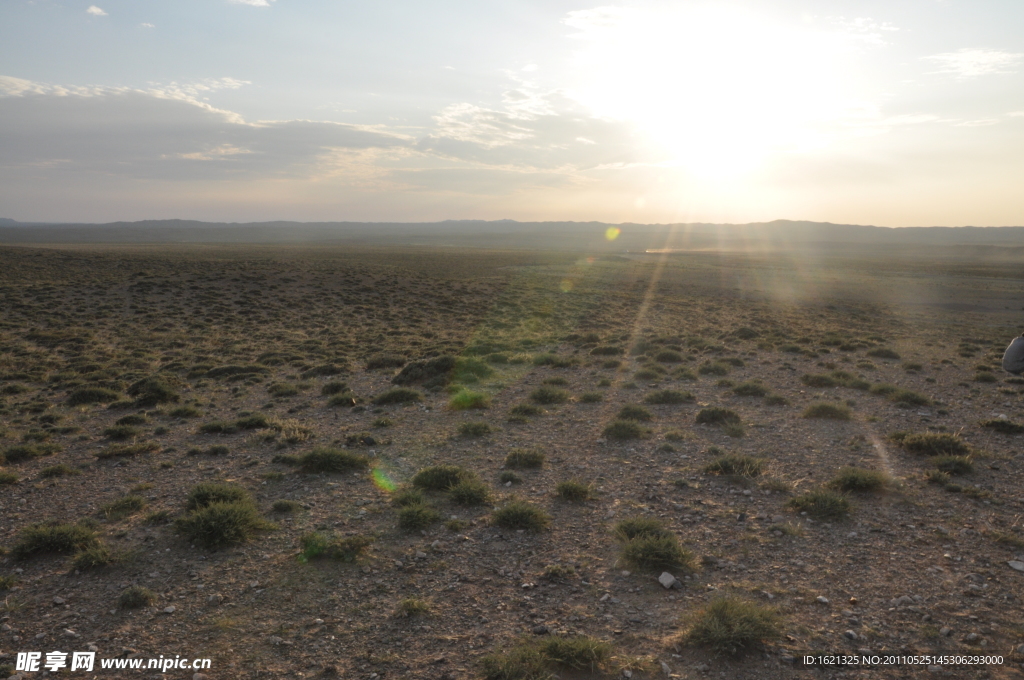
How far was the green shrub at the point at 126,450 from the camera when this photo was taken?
11258 millimetres

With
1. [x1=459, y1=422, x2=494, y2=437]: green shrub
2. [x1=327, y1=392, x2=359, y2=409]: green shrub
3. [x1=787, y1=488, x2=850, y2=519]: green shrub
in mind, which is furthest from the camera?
Result: [x1=327, y1=392, x2=359, y2=409]: green shrub

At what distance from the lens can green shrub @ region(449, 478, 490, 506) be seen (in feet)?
29.8

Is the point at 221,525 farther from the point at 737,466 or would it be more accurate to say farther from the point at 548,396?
the point at 548,396

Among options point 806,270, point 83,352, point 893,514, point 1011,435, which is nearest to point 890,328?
point 1011,435

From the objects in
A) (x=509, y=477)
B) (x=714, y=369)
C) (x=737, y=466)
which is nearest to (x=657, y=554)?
(x=509, y=477)

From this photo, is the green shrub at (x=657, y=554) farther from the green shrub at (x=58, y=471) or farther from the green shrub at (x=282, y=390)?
the green shrub at (x=282, y=390)

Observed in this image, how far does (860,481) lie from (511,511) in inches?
237

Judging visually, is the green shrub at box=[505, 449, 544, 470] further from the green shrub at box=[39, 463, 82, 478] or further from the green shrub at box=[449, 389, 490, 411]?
the green shrub at box=[39, 463, 82, 478]

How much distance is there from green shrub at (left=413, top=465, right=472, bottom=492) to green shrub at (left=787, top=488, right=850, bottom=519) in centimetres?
555

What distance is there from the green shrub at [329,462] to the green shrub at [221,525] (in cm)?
223

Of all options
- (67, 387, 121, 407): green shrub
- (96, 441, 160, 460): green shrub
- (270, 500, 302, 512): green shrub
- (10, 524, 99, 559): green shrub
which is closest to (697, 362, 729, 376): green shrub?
(270, 500, 302, 512): green shrub

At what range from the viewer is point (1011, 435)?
480 inches

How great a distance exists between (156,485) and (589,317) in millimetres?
30860

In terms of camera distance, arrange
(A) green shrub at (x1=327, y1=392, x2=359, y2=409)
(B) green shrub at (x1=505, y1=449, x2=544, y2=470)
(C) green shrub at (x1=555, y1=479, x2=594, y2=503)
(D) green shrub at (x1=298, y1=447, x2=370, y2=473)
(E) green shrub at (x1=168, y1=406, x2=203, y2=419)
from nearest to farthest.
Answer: (C) green shrub at (x1=555, y1=479, x2=594, y2=503) < (D) green shrub at (x1=298, y1=447, x2=370, y2=473) < (B) green shrub at (x1=505, y1=449, x2=544, y2=470) < (E) green shrub at (x1=168, y1=406, x2=203, y2=419) < (A) green shrub at (x1=327, y1=392, x2=359, y2=409)
